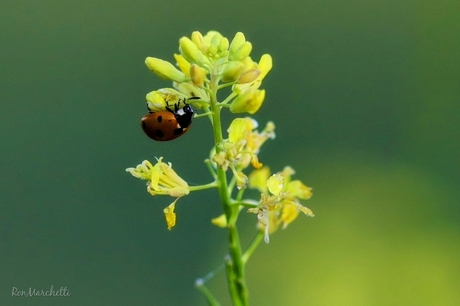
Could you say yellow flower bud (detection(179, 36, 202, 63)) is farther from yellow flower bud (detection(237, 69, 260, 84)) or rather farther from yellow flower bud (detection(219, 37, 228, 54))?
yellow flower bud (detection(237, 69, 260, 84))

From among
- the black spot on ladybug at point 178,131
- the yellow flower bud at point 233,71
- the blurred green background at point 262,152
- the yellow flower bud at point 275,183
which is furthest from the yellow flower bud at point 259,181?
the blurred green background at point 262,152

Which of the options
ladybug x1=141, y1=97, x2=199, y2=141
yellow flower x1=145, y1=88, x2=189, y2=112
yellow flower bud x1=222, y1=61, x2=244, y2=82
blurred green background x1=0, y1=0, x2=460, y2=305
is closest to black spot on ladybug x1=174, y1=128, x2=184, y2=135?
ladybug x1=141, y1=97, x2=199, y2=141

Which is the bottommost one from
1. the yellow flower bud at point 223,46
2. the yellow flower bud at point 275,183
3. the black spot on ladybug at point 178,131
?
the yellow flower bud at point 275,183

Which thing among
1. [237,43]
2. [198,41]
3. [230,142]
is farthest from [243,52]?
[230,142]

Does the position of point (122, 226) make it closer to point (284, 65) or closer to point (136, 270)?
point (136, 270)

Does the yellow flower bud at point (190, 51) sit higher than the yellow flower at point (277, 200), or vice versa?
the yellow flower bud at point (190, 51)

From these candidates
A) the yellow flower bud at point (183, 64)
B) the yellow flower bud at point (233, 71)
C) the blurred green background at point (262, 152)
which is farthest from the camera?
the blurred green background at point (262, 152)

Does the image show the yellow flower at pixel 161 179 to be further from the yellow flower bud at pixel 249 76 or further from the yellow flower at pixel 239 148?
the yellow flower bud at pixel 249 76
